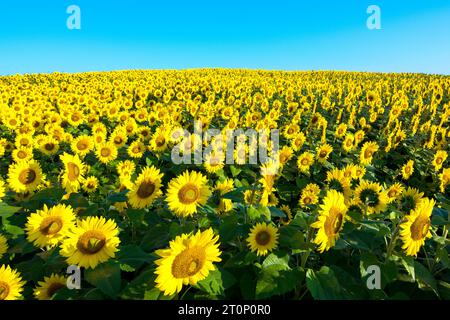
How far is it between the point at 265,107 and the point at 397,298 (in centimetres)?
1191

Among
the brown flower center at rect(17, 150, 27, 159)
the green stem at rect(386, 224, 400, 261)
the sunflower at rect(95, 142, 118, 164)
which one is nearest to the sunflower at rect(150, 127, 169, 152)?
the sunflower at rect(95, 142, 118, 164)

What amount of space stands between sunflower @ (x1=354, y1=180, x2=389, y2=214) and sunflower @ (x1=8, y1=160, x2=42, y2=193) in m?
4.50

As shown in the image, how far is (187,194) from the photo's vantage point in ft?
11.9

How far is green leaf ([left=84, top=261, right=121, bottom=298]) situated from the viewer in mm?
2617

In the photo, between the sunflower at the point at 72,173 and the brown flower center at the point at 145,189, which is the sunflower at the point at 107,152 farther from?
the brown flower center at the point at 145,189

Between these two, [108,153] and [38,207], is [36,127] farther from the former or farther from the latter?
[38,207]

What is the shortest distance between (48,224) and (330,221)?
2.66 metres

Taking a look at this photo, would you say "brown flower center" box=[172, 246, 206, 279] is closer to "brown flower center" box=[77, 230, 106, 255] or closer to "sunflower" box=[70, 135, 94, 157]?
"brown flower center" box=[77, 230, 106, 255]

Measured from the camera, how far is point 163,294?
2625 millimetres

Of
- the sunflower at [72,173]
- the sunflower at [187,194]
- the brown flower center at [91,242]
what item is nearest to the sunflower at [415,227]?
the sunflower at [187,194]

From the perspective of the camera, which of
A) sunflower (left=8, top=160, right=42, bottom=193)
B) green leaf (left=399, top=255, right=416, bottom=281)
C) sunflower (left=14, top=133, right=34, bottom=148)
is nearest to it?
green leaf (left=399, top=255, right=416, bottom=281)

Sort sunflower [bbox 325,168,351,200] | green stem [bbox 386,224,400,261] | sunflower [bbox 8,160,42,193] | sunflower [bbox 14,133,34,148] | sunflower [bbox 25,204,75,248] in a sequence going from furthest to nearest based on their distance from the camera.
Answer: sunflower [bbox 14,133,34,148]
sunflower [bbox 8,160,42,193]
sunflower [bbox 325,168,351,200]
sunflower [bbox 25,204,75,248]
green stem [bbox 386,224,400,261]

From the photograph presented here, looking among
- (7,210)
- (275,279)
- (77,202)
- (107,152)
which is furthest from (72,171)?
(275,279)

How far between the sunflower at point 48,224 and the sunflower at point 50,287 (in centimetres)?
35
